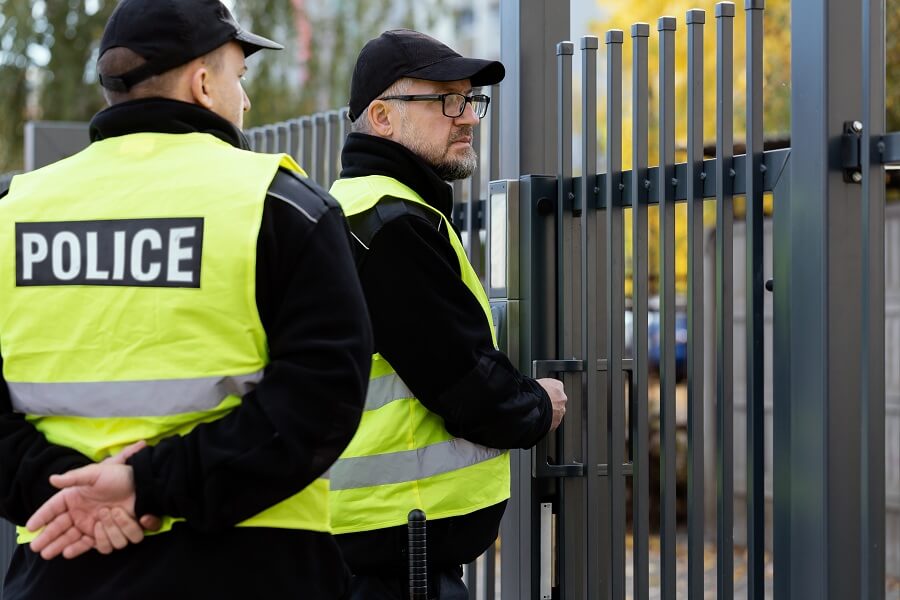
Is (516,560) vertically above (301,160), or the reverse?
(301,160)

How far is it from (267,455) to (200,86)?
649mm

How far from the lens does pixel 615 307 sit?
313 centimetres

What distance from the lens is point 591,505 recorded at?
3199 mm

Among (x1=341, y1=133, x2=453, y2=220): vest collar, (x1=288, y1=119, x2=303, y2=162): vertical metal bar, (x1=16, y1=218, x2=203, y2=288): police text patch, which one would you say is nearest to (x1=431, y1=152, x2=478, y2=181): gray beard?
(x1=341, y1=133, x2=453, y2=220): vest collar

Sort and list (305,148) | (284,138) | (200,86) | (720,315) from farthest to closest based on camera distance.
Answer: (284,138)
(305,148)
(720,315)
(200,86)

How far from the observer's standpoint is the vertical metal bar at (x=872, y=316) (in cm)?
245

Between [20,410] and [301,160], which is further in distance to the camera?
[301,160]

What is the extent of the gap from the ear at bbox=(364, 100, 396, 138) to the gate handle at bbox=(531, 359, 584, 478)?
0.71 meters

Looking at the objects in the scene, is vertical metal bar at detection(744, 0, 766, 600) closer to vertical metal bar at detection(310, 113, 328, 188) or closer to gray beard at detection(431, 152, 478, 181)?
gray beard at detection(431, 152, 478, 181)

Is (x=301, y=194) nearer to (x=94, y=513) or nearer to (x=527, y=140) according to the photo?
(x=94, y=513)

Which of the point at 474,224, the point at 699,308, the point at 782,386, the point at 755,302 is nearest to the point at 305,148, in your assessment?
the point at 474,224

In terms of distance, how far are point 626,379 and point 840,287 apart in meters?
0.79

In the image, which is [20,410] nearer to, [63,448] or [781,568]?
[63,448]

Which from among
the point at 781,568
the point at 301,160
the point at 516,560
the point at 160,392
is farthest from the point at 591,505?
the point at 301,160
